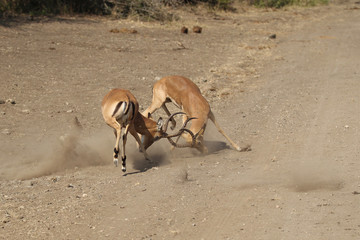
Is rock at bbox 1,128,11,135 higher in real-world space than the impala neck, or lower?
lower

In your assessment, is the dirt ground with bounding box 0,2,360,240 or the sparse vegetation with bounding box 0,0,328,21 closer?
the dirt ground with bounding box 0,2,360,240

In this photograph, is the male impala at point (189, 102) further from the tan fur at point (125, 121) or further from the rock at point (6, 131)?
the rock at point (6, 131)

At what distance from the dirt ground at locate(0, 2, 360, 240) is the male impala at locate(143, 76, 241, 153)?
1.20 feet

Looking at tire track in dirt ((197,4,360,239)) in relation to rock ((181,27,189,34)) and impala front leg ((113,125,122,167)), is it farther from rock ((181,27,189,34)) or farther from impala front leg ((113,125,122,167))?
rock ((181,27,189,34))

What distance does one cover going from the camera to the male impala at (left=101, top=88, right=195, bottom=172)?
892 centimetres

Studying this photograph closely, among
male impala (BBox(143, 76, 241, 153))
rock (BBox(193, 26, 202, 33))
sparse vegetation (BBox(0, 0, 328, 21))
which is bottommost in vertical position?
rock (BBox(193, 26, 202, 33))

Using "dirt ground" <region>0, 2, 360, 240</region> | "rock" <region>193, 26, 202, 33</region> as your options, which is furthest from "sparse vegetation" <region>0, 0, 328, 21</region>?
"rock" <region>193, 26, 202, 33</region>

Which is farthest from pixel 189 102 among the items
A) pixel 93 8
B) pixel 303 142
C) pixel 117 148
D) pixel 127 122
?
pixel 93 8

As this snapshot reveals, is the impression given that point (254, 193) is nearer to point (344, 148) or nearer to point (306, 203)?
point (306, 203)

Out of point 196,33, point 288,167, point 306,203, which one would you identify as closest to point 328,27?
point 196,33

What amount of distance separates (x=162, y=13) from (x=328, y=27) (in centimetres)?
731

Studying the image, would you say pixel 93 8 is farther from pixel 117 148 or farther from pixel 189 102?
pixel 117 148

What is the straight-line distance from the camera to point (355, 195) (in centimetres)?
693

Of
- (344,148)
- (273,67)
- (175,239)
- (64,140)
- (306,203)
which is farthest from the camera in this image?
(273,67)
